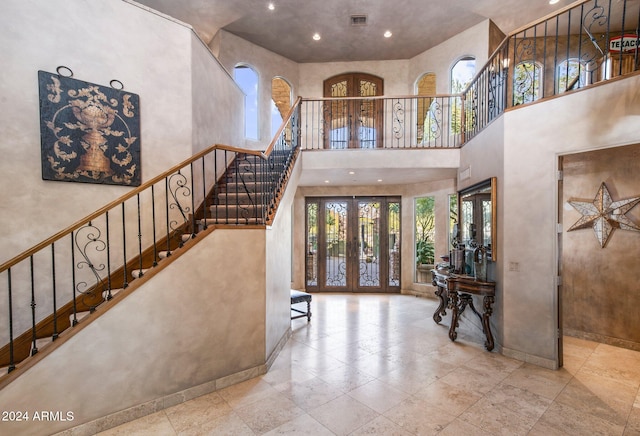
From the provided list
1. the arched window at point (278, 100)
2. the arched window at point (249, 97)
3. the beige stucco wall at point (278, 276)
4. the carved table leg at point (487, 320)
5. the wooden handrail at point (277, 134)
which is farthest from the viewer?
the arched window at point (278, 100)

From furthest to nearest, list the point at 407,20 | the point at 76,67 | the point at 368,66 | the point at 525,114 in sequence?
the point at 368,66, the point at 407,20, the point at 525,114, the point at 76,67

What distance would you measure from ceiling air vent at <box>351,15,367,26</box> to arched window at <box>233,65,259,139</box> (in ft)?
8.16

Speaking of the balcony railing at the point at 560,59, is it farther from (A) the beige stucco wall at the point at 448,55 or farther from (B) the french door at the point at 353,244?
(B) the french door at the point at 353,244

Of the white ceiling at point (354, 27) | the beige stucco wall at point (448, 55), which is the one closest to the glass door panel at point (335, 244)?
the white ceiling at point (354, 27)

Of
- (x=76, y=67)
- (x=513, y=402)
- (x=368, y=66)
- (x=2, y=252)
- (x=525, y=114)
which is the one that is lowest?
(x=513, y=402)

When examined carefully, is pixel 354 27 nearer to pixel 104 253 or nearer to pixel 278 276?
pixel 278 276

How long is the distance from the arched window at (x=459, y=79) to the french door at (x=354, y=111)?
168 cm

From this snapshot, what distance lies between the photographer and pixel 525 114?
366 cm

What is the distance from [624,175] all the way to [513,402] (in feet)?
11.3

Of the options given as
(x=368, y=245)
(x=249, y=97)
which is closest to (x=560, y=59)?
(x=368, y=245)

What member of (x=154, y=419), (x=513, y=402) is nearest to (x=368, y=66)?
(x=513, y=402)

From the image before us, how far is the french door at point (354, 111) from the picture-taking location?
7.72 m

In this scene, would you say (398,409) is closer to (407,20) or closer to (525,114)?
(525,114)

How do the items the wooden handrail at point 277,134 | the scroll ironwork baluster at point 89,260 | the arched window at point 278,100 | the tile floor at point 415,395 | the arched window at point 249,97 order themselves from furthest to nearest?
the arched window at point 278,100
the arched window at point 249,97
the wooden handrail at point 277,134
the scroll ironwork baluster at point 89,260
the tile floor at point 415,395
